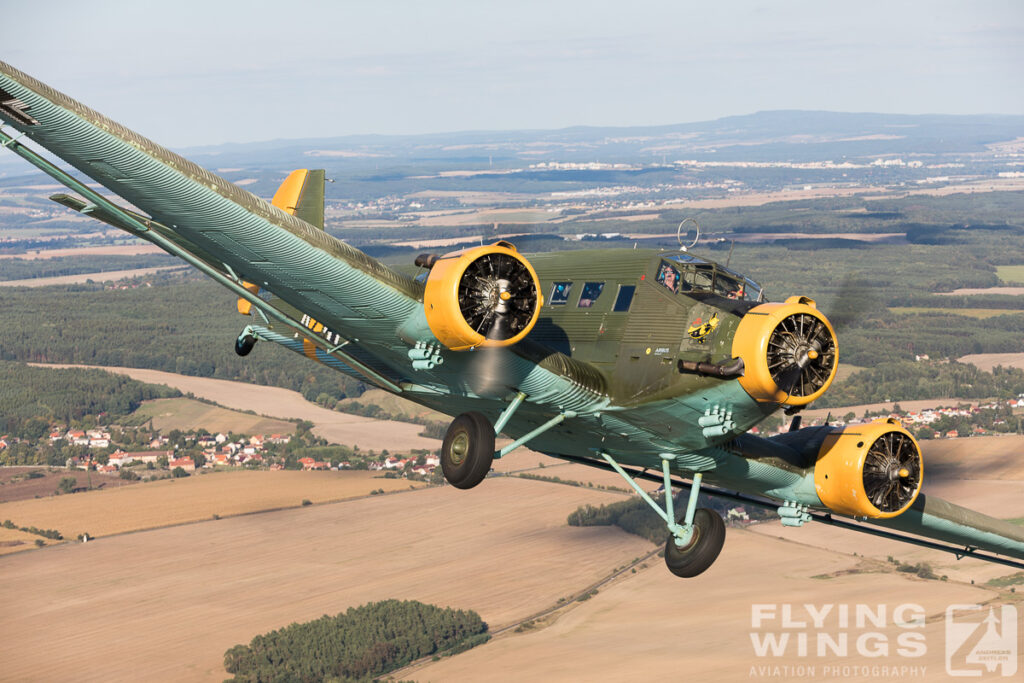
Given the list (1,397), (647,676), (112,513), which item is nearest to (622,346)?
(647,676)

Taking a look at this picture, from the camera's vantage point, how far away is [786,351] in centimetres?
2011

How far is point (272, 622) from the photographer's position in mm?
82562

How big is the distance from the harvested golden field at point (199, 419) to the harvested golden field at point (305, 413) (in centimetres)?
398

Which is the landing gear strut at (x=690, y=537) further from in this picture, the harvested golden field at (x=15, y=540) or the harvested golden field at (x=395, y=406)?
the harvested golden field at (x=395, y=406)

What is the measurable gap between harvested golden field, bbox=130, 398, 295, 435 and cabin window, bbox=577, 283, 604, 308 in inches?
5321

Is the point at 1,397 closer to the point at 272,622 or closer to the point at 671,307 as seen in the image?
the point at 272,622

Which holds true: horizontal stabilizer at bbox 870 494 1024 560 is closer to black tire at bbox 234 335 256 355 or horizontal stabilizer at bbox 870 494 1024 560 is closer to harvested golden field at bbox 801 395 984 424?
black tire at bbox 234 335 256 355

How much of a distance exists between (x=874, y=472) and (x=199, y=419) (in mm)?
149428

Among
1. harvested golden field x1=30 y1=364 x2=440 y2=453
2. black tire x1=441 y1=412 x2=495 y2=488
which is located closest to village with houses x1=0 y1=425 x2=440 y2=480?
harvested golden field x1=30 y1=364 x2=440 y2=453

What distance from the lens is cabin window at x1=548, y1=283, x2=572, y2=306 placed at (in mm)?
24062

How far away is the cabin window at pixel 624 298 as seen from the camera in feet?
74.5

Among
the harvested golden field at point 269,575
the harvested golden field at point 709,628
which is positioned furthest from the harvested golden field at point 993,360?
the harvested golden field at point 709,628

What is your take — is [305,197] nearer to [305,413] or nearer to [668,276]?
[668,276]

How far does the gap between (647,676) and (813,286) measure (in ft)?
456
